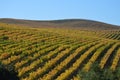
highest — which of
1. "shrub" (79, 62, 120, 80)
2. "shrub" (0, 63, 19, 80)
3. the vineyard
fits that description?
"shrub" (79, 62, 120, 80)

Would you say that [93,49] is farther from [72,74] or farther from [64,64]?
[72,74]

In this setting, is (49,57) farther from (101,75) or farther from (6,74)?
(101,75)

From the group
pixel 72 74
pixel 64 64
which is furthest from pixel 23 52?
pixel 72 74

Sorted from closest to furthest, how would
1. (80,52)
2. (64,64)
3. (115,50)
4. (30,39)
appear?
(64,64) < (80,52) < (115,50) < (30,39)

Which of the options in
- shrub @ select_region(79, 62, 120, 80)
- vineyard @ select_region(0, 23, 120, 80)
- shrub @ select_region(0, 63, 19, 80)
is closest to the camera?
shrub @ select_region(79, 62, 120, 80)

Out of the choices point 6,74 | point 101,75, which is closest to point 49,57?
point 6,74

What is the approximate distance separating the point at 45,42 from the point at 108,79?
24931mm

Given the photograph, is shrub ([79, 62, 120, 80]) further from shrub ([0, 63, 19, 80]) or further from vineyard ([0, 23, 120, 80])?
shrub ([0, 63, 19, 80])

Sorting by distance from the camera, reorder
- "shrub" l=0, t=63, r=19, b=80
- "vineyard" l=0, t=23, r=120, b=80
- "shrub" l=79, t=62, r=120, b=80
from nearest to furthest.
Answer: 1. "shrub" l=79, t=62, r=120, b=80
2. "shrub" l=0, t=63, r=19, b=80
3. "vineyard" l=0, t=23, r=120, b=80

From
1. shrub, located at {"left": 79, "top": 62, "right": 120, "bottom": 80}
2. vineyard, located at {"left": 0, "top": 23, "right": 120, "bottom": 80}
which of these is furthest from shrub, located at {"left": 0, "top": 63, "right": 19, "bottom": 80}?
shrub, located at {"left": 79, "top": 62, "right": 120, "bottom": 80}

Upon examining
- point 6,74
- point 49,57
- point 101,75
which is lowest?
point 49,57

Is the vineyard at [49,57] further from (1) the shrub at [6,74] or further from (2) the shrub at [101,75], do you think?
(2) the shrub at [101,75]

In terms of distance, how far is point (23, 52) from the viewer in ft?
117

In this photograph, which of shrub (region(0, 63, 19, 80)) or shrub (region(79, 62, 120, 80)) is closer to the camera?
shrub (region(79, 62, 120, 80))
